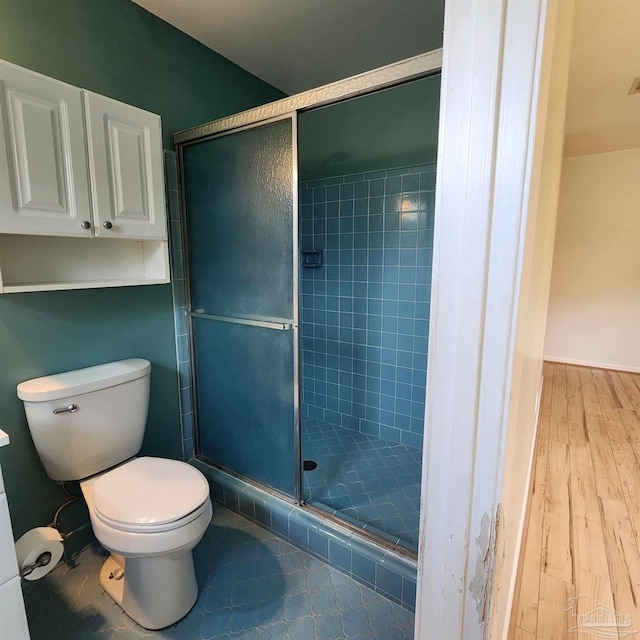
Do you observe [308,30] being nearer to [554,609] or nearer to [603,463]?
[554,609]

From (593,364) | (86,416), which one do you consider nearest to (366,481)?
(86,416)

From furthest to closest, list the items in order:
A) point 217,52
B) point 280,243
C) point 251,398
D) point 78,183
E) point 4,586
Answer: point 217,52 < point 251,398 < point 280,243 < point 78,183 < point 4,586

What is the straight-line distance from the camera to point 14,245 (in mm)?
1422

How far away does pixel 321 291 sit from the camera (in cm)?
276

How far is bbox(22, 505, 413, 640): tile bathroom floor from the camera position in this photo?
131 centimetres

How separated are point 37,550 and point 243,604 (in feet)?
2.44

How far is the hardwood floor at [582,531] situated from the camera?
135 cm

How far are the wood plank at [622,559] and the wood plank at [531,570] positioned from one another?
0.26 m

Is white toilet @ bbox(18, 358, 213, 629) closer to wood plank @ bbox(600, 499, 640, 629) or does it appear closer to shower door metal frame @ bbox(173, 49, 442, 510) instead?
shower door metal frame @ bbox(173, 49, 442, 510)

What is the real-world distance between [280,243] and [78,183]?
77 centimetres

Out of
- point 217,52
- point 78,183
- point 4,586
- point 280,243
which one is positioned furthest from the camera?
point 217,52

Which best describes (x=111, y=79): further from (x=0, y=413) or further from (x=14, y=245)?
(x=0, y=413)

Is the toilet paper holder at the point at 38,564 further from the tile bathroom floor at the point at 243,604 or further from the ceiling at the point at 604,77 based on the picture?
the ceiling at the point at 604,77

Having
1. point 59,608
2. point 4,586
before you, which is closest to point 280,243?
point 4,586
